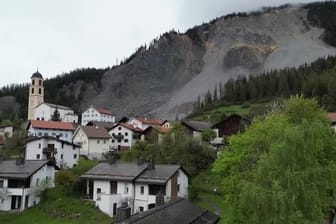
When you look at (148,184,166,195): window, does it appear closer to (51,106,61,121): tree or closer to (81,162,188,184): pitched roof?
(81,162,188,184): pitched roof

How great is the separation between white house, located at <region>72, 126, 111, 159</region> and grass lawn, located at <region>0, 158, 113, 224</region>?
91.6ft

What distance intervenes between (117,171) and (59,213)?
799 cm

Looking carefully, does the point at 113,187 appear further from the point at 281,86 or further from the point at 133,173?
the point at 281,86

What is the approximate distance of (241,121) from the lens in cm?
8594

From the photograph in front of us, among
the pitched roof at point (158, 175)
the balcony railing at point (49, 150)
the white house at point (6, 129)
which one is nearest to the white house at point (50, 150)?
the balcony railing at point (49, 150)

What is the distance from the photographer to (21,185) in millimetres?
49656

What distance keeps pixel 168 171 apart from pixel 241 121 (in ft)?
133

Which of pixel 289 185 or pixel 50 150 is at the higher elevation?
pixel 50 150

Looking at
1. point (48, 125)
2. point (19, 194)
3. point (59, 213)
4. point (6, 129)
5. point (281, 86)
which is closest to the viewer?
point (59, 213)

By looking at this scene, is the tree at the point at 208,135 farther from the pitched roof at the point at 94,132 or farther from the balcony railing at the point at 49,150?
the balcony railing at the point at 49,150

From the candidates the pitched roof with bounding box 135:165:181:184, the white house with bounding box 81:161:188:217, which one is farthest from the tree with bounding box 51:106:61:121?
the pitched roof with bounding box 135:165:181:184

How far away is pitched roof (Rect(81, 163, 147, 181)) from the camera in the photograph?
158 ft

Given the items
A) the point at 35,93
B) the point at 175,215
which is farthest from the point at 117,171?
the point at 35,93

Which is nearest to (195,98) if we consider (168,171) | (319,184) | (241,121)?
(241,121)
